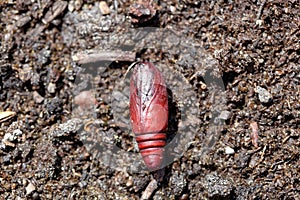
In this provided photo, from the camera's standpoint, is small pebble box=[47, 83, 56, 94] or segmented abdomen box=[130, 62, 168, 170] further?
small pebble box=[47, 83, 56, 94]

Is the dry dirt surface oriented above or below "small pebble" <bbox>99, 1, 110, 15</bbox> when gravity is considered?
below

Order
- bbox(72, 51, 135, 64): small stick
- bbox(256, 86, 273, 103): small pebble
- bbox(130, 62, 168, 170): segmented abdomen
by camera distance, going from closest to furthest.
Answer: bbox(130, 62, 168, 170): segmented abdomen, bbox(256, 86, 273, 103): small pebble, bbox(72, 51, 135, 64): small stick

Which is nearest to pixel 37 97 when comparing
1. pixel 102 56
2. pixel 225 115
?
pixel 102 56

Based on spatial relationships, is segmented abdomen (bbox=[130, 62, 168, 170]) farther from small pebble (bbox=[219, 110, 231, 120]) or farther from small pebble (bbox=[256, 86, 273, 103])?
small pebble (bbox=[256, 86, 273, 103])

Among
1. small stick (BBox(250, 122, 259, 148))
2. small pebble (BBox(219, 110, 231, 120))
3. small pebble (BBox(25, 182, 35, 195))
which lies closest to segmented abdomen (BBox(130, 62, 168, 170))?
small pebble (BBox(219, 110, 231, 120))

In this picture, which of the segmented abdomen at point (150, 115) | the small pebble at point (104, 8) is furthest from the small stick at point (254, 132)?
the small pebble at point (104, 8)

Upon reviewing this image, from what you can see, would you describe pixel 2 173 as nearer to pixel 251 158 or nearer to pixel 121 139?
pixel 121 139

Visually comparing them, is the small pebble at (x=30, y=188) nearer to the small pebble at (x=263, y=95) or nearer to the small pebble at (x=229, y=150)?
the small pebble at (x=229, y=150)

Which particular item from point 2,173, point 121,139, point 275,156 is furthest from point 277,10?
point 2,173
